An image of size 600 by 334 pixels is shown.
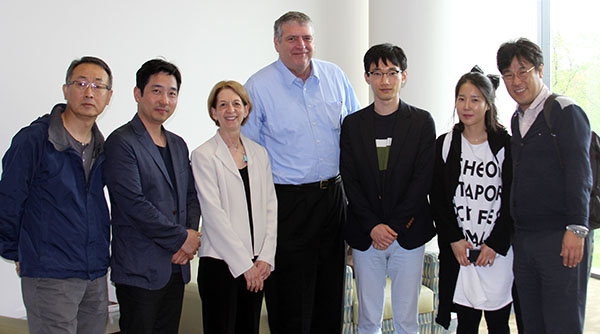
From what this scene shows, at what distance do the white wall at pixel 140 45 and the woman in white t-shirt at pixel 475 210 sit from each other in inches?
83.5

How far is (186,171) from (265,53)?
88.1 inches

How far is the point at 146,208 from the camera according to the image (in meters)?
2.10

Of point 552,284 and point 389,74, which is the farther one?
point 389,74

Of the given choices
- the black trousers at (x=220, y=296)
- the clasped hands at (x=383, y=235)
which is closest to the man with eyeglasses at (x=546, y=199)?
the clasped hands at (x=383, y=235)

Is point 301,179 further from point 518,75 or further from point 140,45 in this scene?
point 140,45

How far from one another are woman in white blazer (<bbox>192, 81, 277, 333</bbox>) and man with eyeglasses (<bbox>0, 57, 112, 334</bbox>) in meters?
0.46

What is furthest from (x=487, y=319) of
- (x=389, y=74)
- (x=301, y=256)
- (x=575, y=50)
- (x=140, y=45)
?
(x=575, y=50)

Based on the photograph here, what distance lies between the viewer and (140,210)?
209 centimetres

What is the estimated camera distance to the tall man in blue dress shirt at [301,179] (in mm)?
2582

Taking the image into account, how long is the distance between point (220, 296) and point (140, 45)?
2.03 metres

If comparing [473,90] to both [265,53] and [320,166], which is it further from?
[265,53]

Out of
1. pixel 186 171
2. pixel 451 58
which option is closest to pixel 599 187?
pixel 186 171

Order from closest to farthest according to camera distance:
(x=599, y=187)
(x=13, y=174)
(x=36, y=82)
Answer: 1. (x=13, y=174)
2. (x=599, y=187)
3. (x=36, y=82)

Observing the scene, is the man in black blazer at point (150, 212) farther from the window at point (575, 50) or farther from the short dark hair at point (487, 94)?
the window at point (575, 50)
